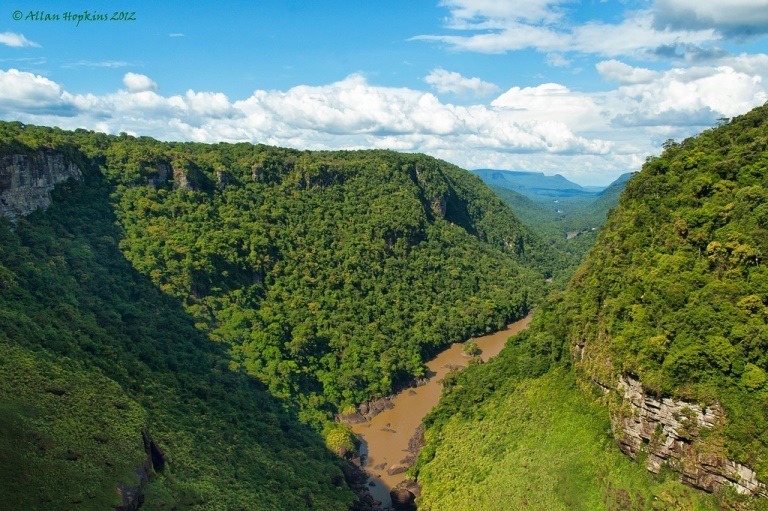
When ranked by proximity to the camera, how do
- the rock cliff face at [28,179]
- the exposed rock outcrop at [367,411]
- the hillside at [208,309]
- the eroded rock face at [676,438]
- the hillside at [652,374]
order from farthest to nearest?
1. the exposed rock outcrop at [367,411]
2. the rock cliff face at [28,179]
3. the hillside at [208,309]
4. the hillside at [652,374]
5. the eroded rock face at [676,438]

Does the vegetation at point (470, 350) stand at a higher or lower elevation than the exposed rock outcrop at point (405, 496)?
higher

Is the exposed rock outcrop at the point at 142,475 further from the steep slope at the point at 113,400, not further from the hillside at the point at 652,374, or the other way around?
the hillside at the point at 652,374

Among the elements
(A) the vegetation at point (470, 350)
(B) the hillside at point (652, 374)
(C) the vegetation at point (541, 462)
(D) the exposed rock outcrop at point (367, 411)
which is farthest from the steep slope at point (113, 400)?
(A) the vegetation at point (470, 350)

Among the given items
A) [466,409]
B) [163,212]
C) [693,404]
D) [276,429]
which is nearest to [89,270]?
[163,212]

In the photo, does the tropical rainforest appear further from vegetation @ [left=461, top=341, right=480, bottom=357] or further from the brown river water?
vegetation @ [left=461, top=341, right=480, bottom=357]

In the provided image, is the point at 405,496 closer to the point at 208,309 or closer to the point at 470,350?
the point at 208,309

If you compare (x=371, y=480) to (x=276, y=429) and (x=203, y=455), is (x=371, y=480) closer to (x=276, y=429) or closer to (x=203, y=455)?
(x=276, y=429)
